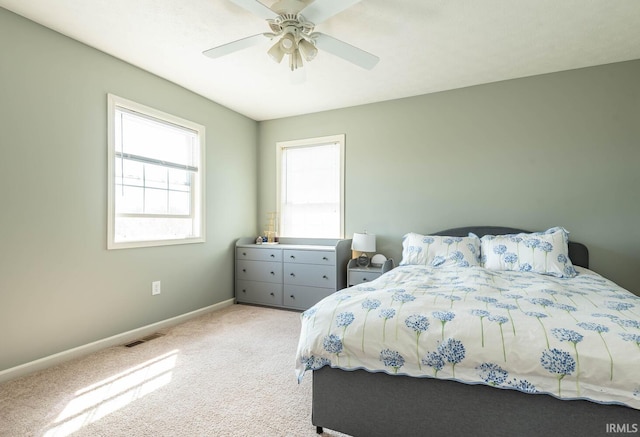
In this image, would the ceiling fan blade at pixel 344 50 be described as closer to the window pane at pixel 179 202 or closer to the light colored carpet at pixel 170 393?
the window pane at pixel 179 202

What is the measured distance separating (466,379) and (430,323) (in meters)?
0.26

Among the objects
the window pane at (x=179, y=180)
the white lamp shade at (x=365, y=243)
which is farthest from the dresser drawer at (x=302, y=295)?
the window pane at (x=179, y=180)

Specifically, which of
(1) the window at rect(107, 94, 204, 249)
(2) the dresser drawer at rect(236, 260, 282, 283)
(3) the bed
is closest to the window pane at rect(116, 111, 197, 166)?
(1) the window at rect(107, 94, 204, 249)

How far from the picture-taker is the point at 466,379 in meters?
1.41

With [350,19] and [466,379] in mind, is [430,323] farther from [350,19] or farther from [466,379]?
[350,19]

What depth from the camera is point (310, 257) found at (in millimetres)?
3945

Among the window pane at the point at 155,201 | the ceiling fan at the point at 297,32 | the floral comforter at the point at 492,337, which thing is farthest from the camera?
the window pane at the point at 155,201

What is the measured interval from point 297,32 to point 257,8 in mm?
346

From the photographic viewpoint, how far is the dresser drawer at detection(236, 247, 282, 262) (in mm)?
4125

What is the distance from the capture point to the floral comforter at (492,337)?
1.26 m

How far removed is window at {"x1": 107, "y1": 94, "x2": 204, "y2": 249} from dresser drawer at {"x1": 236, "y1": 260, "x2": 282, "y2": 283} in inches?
28.3

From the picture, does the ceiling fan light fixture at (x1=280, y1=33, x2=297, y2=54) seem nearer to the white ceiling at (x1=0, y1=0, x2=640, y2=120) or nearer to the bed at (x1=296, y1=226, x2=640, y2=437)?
the white ceiling at (x1=0, y1=0, x2=640, y2=120)

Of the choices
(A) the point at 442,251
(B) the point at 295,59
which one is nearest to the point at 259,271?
(A) the point at 442,251

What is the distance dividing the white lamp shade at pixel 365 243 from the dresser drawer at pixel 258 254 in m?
0.99
